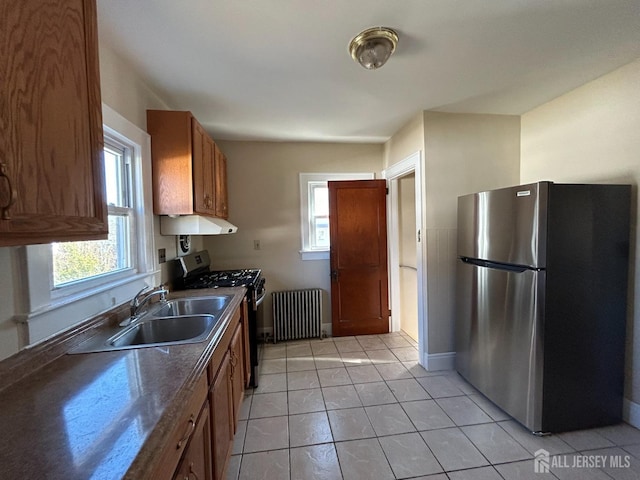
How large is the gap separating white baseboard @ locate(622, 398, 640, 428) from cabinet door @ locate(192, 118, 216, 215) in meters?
3.29

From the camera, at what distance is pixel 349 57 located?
1.72 meters

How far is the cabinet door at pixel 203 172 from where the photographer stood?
2125 mm

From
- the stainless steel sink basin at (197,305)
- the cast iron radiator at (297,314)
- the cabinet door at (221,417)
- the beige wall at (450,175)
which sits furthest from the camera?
the cast iron radiator at (297,314)

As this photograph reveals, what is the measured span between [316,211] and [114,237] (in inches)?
88.3

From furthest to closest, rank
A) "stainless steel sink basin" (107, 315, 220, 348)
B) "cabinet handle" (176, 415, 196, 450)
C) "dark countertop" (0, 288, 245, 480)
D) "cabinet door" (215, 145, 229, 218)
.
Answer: "cabinet door" (215, 145, 229, 218) → "stainless steel sink basin" (107, 315, 220, 348) → "cabinet handle" (176, 415, 196, 450) → "dark countertop" (0, 288, 245, 480)

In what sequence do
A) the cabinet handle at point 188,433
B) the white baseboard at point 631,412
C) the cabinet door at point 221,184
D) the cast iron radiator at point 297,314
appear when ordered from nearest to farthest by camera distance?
the cabinet handle at point 188,433 < the white baseboard at point 631,412 < the cabinet door at point 221,184 < the cast iron radiator at point 297,314

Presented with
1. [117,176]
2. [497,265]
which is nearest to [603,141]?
[497,265]

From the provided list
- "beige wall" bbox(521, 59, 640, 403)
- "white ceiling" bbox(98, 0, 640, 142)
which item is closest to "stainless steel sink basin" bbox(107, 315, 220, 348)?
"white ceiling" bbox(98, 0, 640, 142)

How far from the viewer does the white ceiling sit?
1.35m

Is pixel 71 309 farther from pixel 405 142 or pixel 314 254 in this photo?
pixel 405 142

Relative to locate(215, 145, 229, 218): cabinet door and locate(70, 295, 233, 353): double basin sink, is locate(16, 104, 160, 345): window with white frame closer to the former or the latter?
locate(70, 295, 233, 353): double basin sink

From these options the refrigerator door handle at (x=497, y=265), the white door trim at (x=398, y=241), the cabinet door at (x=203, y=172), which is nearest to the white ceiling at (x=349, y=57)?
the cabinet door at (x=203, y=172)

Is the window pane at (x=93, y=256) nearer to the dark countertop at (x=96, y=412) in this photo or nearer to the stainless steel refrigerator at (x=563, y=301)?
the dark countertop at (x=96, y=412)

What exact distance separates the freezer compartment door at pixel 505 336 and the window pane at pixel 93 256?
238 cm
